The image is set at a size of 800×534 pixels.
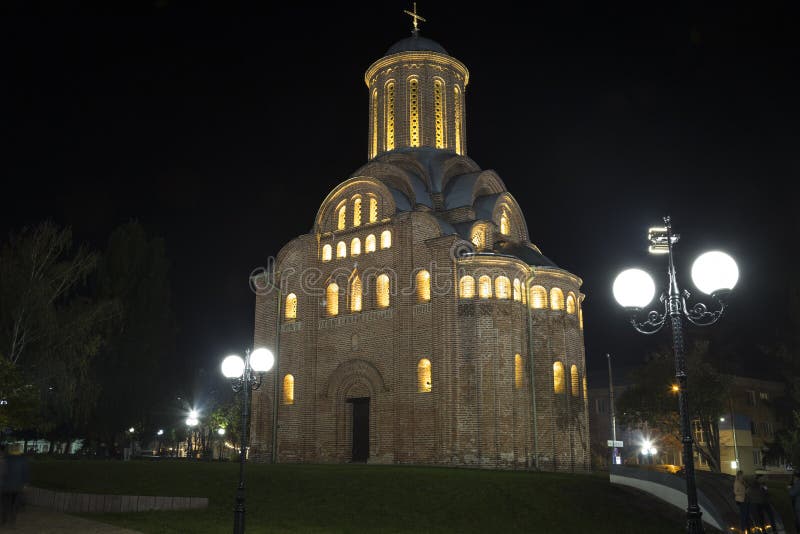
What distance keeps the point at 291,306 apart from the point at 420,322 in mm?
6733

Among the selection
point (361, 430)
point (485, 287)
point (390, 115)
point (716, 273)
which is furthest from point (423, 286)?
point (716, 273)

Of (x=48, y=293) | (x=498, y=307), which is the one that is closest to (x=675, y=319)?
(x=498, y=307)

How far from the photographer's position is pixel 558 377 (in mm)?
27000

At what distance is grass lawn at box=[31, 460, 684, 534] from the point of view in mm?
14172

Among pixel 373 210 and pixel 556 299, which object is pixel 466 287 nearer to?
pixel 556 299

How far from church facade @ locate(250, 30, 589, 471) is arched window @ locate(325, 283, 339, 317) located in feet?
0.18

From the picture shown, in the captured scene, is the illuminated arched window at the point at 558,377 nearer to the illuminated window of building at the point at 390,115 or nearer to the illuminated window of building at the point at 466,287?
the illuminated window of building at the point at 466,287

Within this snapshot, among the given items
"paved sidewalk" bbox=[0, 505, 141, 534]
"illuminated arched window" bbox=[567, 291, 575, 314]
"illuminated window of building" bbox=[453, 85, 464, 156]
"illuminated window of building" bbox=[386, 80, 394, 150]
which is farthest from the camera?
"illuminated window of building" bbox=[453, 85, 464, 156]

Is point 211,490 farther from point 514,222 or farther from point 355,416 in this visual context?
point 514,222

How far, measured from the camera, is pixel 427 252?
86.4ft

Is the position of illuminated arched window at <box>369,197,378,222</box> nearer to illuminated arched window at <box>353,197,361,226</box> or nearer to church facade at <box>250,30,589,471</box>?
church facade at <box>250,30,589,471</box>

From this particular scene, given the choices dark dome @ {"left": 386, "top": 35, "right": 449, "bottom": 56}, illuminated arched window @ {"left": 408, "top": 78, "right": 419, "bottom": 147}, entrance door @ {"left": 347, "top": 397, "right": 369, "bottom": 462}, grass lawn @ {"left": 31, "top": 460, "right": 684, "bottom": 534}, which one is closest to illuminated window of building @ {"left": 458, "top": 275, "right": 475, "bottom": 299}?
entrance door @ {"left": 347, "top": 397, "right": 369, "bottom": 462}

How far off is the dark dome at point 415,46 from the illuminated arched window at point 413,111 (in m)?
1.59

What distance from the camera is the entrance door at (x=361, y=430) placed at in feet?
87.4
